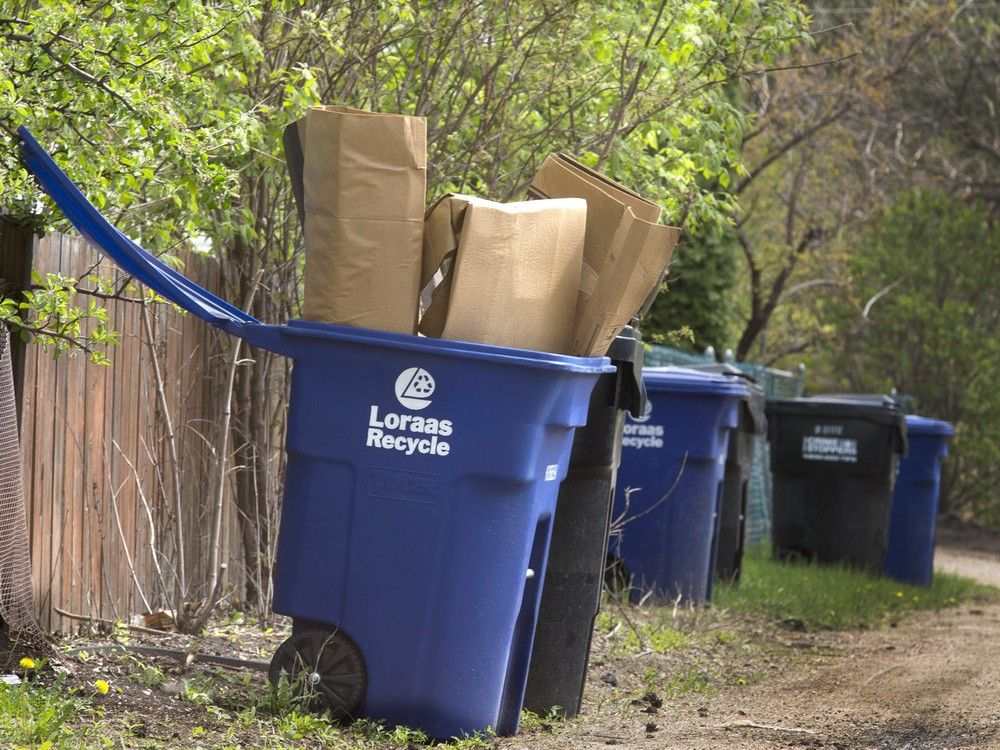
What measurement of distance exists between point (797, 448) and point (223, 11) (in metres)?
6.51

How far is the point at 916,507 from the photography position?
1039 centimetres

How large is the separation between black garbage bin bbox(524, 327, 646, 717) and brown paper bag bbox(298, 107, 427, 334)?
1032 mm

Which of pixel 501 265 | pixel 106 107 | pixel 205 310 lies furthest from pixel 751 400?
pixel 106 107

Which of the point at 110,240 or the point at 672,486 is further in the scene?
the point at 672,486

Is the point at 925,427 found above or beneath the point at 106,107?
beneath

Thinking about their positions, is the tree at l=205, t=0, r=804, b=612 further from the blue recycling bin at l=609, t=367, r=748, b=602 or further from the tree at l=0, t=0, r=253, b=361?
the blue recycling bin at l=609, t=367, r=748, b=602

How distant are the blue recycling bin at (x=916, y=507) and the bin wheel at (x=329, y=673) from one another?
7.05 metres

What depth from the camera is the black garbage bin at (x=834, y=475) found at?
31.4 ft

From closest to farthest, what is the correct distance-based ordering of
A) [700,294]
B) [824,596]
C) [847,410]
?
[824,596] → [847,410] → [700,294]

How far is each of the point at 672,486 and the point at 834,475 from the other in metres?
2.54

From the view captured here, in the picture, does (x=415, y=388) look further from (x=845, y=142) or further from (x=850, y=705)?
(x=845, y=142)

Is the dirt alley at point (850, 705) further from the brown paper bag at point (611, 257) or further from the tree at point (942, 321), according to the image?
the tree at point (942, 321)

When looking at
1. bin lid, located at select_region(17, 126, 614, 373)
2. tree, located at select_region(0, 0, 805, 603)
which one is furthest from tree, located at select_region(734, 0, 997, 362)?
bin lid, located at select_region(17, 126, 614, 373)

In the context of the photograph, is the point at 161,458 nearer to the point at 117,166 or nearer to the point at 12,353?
the point at 12,353
